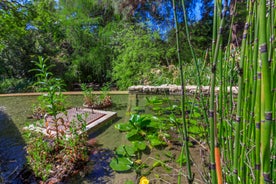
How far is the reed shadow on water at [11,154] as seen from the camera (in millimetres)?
1565

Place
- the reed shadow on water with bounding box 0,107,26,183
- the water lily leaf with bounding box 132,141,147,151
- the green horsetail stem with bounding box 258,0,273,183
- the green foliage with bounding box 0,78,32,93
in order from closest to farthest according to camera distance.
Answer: the green horsetail stem with bounding box 258,0,273,183 → the reed shadow on water with bounding box 0,107,26,183 → the water lily leaf with bounding box 132,141,147,151 → the green foliage with bounding box 0,78,32,93

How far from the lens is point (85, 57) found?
732cm

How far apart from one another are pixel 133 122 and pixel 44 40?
7483 mm

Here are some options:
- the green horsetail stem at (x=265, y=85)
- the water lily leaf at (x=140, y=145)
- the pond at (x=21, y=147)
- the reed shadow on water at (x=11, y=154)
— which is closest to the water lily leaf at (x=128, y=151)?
the water lily leaf at (x=140, y=145)

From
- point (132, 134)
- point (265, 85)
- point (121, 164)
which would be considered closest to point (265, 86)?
point (265, 85)

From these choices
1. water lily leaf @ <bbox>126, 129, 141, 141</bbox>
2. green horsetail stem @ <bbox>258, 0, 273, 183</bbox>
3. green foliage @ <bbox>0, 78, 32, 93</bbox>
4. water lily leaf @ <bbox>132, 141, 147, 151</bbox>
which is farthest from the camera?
green foliage @ <bbox>0, 78, 32, 93</bbox>

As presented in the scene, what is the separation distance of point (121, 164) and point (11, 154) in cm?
130

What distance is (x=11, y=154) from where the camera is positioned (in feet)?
6.23

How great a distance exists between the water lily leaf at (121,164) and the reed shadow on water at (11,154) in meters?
0.81

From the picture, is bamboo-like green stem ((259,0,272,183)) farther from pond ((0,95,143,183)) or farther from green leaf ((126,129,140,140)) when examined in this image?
green leaf ((126,129,140,140))

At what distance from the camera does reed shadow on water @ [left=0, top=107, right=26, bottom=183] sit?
156 centimetres

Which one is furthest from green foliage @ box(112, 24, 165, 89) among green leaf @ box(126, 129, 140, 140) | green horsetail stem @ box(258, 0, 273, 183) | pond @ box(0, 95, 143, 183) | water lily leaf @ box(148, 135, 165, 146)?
green horsetail stem @ box(258, 0, 273, 183)

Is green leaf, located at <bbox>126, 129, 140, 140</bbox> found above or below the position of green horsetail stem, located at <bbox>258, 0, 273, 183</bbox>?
below

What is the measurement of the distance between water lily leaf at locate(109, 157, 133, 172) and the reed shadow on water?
0.81 metres
